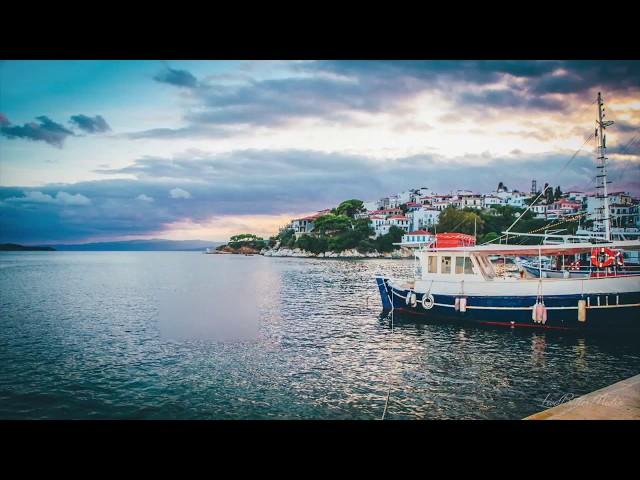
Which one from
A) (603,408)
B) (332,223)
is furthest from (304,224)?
(603,408)

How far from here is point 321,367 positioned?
8.38m

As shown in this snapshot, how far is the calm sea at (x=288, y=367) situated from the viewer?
6.30 metres

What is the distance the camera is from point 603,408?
3875 millimetres

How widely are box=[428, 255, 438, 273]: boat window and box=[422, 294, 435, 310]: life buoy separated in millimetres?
793

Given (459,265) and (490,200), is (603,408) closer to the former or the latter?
(459,265)

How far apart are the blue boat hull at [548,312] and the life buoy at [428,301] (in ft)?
0.37

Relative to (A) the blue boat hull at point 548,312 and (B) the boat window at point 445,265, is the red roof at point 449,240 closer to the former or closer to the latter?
(B) the boat window at point 445,265

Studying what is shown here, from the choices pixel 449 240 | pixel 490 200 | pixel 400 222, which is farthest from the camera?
pixel 400 222

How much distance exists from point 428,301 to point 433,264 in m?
1.17
